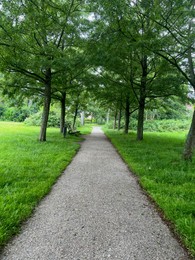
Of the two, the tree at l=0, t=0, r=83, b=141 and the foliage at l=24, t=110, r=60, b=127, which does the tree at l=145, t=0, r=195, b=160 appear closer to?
the tree at l=0, t=0, r=83, b=141

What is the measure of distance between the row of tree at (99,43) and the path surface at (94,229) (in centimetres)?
434

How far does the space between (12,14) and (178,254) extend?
26.9 ft

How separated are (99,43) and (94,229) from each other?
6.42m

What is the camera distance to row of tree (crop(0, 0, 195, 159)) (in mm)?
6180

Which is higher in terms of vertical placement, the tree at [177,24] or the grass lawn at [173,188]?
the tree at [177,24]

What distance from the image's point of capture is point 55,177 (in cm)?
503

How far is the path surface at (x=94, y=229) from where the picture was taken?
7.40 ft

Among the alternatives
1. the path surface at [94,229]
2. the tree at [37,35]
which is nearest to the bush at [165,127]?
the tree at [37,35]

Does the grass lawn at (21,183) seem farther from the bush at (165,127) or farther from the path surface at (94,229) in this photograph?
the bush at (165,127)

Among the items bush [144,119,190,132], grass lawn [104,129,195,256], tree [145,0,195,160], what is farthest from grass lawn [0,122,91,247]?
bush [144,119,190,132]

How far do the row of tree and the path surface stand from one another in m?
4.34

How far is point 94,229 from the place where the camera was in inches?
108

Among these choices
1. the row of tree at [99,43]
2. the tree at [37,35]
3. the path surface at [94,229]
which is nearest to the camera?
the path surface at [94,229]

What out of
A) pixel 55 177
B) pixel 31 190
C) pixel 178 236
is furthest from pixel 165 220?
pixel 55 177
